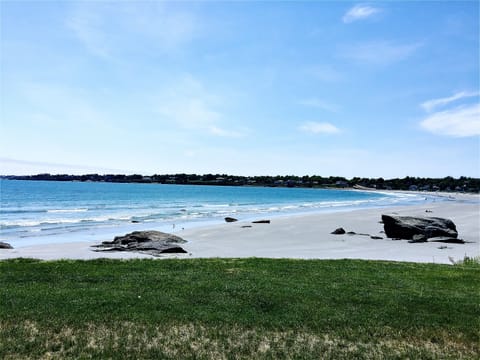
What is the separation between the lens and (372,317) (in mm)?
8414

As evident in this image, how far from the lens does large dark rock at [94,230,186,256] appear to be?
65.9 feet

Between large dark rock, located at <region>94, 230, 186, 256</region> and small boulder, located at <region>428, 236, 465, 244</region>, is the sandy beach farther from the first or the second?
large dark rock, located at <region>94, 230, 186, 256</region>

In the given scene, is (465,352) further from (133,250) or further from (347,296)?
(133,250)

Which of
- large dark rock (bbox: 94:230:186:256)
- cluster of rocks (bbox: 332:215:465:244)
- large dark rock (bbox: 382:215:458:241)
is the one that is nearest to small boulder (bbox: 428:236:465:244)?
cluster of rocks (bbox: 332:215:465:244)

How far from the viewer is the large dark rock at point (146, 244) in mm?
20095

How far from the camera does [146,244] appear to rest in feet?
69.2

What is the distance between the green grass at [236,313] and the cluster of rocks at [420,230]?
43.8 feet

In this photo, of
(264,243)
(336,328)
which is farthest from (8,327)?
(264,243)

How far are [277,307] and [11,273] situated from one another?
8.25 metres

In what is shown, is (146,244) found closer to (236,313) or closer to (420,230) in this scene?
(236,313)

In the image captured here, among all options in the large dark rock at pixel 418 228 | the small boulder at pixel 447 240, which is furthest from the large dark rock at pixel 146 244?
the small boulder at pixel 447 240

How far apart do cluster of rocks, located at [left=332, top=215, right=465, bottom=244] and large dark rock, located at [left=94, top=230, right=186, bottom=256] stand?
14199 mm

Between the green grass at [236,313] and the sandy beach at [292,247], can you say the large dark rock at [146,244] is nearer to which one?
the sandy beach at [292,247]

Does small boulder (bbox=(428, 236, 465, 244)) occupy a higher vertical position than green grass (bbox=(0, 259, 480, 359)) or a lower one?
lower
